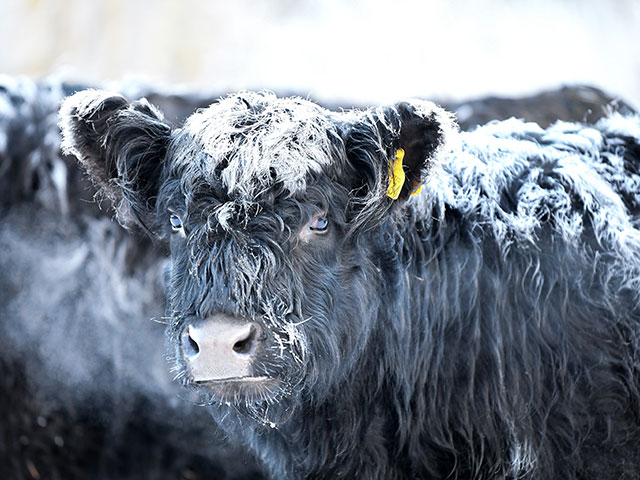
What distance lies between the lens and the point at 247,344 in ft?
8.07

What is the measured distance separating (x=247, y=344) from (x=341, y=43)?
821 centimetres

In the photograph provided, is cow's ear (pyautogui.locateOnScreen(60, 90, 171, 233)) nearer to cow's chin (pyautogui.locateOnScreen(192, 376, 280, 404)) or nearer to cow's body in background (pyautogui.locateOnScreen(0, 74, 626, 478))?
cow's chin (pyautogui.locateOnScreen(192, 376, 280, 404))

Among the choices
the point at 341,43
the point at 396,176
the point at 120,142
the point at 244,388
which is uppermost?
the point at 396,176

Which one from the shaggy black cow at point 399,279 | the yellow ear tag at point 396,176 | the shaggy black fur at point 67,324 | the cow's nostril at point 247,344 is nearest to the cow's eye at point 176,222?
the shaggy black cow at point 399,279

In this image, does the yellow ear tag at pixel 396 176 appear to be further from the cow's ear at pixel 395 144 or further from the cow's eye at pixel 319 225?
the cow's eye at pixel 319 225

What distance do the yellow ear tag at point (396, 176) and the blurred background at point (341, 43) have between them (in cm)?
606

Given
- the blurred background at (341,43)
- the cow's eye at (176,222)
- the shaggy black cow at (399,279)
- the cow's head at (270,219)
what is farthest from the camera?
the blurred background at (341,43)

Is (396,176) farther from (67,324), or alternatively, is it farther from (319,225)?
(67,324)

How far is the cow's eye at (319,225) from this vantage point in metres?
2.69

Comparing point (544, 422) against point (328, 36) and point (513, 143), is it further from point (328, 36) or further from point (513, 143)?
point (328, 36)

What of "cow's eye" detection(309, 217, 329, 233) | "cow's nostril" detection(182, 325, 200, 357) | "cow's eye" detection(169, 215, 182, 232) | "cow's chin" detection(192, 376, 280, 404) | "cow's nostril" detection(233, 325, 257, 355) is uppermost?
"cow's eye" detection(309, 217, 329, 233)

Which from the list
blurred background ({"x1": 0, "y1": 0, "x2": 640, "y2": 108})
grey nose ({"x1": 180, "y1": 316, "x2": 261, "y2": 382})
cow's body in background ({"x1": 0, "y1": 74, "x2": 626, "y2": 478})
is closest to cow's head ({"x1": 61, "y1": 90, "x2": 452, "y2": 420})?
grey nose ({"x1": 180, "y1": 316, "x2": 261, "y2": 382})

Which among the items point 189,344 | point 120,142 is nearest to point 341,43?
point 120,142

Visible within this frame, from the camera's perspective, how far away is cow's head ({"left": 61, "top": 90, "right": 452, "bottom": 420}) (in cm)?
251
